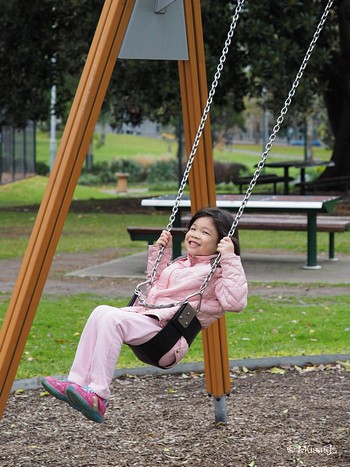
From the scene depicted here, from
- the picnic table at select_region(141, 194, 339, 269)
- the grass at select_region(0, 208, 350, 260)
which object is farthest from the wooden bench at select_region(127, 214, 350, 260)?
the grass at select_region(0, 208, 350, 260)

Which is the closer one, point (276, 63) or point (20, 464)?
point (20, 464)

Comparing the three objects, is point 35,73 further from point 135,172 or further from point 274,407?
point 135,172

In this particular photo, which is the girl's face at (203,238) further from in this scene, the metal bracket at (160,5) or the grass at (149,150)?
the grass at (149,150)

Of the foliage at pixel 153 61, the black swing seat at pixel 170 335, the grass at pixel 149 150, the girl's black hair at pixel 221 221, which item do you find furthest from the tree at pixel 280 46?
the grass at pixel 149 150

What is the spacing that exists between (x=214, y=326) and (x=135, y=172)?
41068 millimetres

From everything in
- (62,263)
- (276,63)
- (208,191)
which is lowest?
(62,263)

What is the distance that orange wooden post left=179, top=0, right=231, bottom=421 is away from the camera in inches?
196

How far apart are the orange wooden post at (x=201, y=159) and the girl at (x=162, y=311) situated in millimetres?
559

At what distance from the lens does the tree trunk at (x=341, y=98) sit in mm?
21438

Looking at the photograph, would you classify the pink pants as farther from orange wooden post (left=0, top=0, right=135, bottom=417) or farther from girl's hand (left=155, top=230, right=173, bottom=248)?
girl's hand (left=155, top=230, right=173, bottom=248)

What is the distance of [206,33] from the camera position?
1911 centimetres

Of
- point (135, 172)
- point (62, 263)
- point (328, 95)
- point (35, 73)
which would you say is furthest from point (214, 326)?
point (135, 172)

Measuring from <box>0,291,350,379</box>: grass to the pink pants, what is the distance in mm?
2227

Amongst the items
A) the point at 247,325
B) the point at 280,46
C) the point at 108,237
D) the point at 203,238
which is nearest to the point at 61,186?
the point at 203,238
